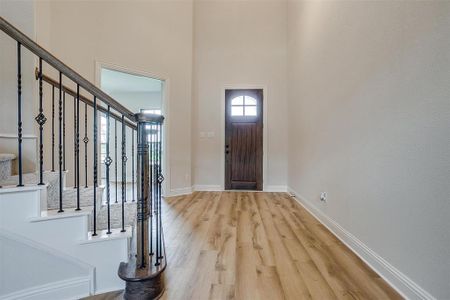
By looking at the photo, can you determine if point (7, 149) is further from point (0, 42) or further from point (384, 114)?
point (384, 114)

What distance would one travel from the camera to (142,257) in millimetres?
1523

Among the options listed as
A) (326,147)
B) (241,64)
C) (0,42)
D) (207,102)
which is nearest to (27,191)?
(0,42)

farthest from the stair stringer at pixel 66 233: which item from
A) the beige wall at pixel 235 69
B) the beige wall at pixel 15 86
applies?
the beige wall at pixel 235 69

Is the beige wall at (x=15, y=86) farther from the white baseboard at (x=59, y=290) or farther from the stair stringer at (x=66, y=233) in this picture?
the white baseboard at (x=59, y=290)

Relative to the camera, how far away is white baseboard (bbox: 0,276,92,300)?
1398mm

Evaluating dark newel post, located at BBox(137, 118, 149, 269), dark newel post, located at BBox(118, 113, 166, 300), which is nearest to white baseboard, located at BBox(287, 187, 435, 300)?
dark newel post, located at BBox(118, 113, 166, 300)

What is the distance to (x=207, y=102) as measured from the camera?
5086 mm

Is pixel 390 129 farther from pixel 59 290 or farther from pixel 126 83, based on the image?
pixel 126 83

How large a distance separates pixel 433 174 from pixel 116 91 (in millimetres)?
7327

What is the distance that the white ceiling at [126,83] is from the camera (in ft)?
17.7

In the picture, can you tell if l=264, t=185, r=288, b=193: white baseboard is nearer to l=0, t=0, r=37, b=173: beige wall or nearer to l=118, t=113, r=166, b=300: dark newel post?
l=118, t=113, r=166, b=300: dark newel post

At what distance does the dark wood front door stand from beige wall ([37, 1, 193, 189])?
93cm

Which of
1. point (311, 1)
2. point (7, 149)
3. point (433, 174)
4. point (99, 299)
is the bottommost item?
point (99, 299)

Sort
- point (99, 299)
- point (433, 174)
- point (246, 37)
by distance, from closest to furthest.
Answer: point (433, 174), point (99, 299), point (246, 37)
